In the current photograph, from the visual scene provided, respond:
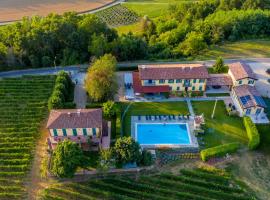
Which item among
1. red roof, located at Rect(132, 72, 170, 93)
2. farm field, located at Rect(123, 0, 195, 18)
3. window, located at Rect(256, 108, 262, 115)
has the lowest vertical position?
window, located at Rect(256, 108, 262, 115)

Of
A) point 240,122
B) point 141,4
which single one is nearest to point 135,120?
point 240,122

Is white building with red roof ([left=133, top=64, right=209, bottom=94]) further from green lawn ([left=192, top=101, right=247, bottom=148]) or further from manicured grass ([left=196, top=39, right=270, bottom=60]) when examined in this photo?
manicured grass ([left=196, top=39, right=270, bottom=60])

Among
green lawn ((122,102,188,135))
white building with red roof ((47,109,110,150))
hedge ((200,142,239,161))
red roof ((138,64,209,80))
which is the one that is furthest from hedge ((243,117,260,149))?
white building with red roof ((47,109,110,150))

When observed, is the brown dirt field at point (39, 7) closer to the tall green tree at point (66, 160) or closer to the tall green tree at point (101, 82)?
the tall green tree at point (101, 82)

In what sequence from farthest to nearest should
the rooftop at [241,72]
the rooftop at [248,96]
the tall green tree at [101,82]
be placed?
the rooftop at [241,72]
the tall green tree at [101,82]
the rooftop at [248,96]

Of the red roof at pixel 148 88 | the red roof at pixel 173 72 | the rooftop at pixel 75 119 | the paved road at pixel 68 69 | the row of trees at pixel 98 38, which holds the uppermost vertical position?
the row of trees at pixel 98 38

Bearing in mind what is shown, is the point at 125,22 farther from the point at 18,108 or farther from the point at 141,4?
the point at 18,108

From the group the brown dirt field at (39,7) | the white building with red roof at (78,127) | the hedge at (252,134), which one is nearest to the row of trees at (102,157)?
the white building with red roof at (78,127)
